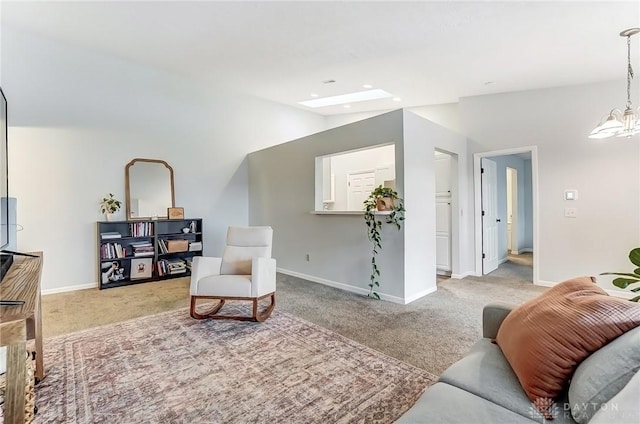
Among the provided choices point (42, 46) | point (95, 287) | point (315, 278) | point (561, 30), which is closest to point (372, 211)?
point (315, 278)

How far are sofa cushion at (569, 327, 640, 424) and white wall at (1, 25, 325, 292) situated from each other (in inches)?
206

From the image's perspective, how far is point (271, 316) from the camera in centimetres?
312

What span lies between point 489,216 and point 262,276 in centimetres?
413

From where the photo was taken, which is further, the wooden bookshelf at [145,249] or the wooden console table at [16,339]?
the wooden bookshelf at [145,249]

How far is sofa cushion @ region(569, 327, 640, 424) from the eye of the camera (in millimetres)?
875

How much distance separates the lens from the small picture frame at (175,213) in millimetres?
→ 4953

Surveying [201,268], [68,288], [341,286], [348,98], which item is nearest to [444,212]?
[341,286]

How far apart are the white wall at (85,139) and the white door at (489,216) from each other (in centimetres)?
451

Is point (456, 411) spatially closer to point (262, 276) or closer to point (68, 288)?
point (262, 276)

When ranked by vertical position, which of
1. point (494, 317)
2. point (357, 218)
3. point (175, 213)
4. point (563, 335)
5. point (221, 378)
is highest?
point (175, 213)

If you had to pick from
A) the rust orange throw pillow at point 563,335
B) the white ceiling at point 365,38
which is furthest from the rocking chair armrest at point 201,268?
the rust orange throw pillow at point 563,335

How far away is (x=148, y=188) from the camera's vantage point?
15.8 feet

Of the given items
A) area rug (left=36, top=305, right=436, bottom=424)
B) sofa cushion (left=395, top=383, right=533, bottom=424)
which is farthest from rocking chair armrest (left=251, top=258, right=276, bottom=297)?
sofa cushion (left=395, top=383, right=533, bottom=424)

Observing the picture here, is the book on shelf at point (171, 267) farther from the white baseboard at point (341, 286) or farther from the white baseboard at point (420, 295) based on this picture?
the white baseboard at point (420, 295)
